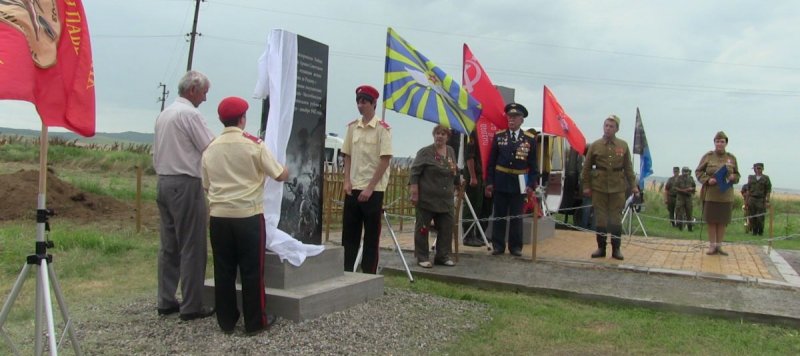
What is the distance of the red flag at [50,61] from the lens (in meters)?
2.91

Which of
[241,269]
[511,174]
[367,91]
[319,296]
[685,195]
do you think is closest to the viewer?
[241,269]

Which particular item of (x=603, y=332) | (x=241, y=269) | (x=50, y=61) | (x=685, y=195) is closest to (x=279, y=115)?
(x=241, y=269)

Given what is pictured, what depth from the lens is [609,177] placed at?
308 inches

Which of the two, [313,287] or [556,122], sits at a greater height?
[556,122]

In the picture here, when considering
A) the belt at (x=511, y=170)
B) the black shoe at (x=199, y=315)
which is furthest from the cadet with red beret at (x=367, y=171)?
the belt at (x=511, y=170)

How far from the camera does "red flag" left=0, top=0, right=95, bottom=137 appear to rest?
2914 mm

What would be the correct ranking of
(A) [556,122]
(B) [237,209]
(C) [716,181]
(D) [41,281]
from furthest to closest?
(A) [556,122]
(C) [716,181]
(B) [237,209]
(D) [41,281]

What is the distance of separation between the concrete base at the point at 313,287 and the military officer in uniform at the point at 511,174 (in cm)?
296

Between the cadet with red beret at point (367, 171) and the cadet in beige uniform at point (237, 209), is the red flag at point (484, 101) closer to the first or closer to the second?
the cadet with red beret at point (367, 171)

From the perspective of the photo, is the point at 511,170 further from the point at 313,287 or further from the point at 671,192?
the point at 671,192

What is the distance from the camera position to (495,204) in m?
8.10

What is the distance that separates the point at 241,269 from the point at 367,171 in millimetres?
1920

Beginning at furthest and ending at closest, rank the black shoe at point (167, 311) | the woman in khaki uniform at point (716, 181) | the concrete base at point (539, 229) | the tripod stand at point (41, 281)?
the concrete base at point (539, 229)
the woman in khaki uniform at point (716, 181)
the black shoe at point (167, 311)
the tripod stand at point (41, 281)

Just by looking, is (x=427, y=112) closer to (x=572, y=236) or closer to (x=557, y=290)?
(x=557, y=290)
